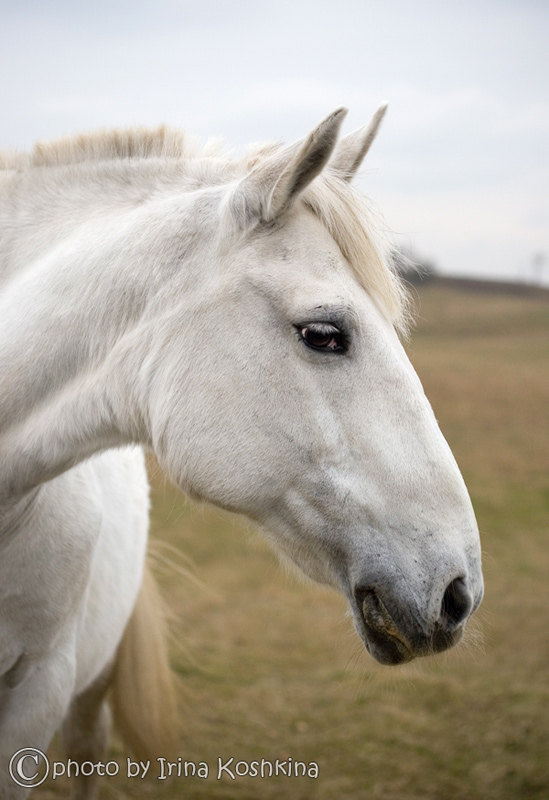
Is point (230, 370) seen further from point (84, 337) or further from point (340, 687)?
point (340, 687)

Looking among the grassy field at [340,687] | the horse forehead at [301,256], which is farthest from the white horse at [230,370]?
the grassy field at [340,687]

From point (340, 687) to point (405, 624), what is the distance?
3.76 m

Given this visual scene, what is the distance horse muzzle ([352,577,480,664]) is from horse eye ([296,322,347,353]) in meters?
0.63

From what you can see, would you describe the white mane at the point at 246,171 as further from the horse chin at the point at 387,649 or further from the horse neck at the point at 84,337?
the horse chin at the point at 387,649

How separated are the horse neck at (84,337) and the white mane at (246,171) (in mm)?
193

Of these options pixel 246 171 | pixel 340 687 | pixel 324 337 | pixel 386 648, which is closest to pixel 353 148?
pixel 246 171

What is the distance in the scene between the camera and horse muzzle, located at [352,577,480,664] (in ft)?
5.45

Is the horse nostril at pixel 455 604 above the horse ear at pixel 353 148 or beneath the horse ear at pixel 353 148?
beneath

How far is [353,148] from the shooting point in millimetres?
2037

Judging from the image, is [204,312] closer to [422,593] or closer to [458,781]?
[422,593]

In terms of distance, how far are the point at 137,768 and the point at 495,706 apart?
251cm

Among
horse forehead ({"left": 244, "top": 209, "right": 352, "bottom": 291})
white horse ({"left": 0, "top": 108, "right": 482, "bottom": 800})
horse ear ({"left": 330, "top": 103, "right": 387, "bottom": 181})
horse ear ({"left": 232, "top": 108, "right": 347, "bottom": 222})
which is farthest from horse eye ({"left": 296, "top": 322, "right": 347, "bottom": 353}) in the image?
horse ear ({"left": 330, "top": 103, "right": 387, "bottom": 181})

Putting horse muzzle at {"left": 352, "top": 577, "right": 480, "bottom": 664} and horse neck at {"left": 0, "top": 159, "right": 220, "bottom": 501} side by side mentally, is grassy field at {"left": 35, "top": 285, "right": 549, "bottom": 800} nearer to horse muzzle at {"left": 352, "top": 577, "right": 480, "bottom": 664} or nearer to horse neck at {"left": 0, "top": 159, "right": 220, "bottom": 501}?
horse muzzle at {"left": 352, "top": 577, "right": 480, "bottom": 664}

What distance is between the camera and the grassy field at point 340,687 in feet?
13.0
